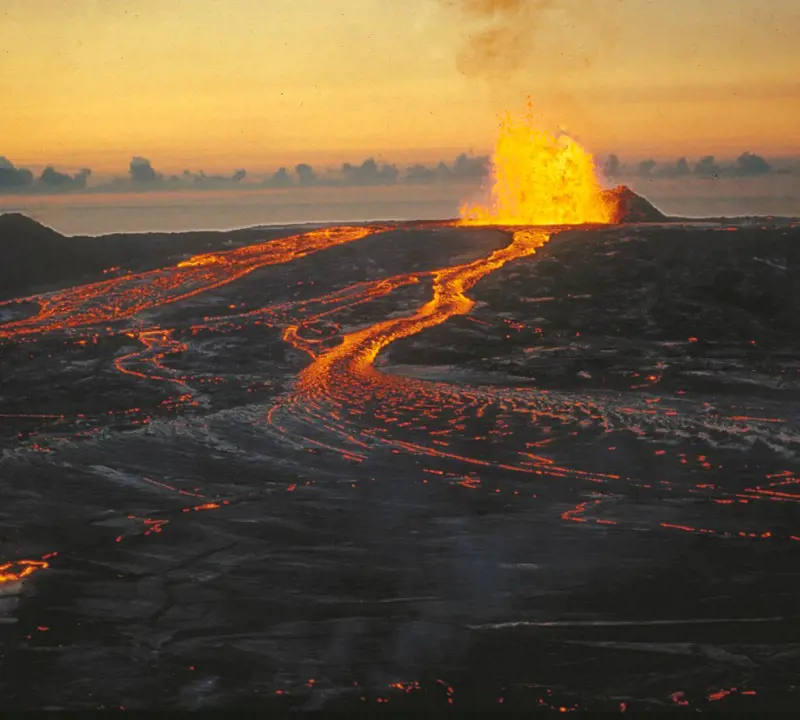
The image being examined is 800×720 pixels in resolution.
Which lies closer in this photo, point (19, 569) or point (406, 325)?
point (19, 569)

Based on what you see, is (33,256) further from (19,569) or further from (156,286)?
(19,569)

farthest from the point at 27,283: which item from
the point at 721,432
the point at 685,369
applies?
the point at 721,432

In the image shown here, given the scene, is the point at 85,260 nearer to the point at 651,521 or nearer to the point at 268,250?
the point at 268,250

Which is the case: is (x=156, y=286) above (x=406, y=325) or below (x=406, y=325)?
above

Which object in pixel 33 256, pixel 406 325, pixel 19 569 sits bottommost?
pixel 19 569

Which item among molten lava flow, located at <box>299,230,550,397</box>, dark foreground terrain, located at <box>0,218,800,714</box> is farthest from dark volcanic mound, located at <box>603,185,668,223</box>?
dark foreground terrain, located at <box>0,218,800,714</box>

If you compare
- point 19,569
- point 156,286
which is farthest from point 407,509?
point 156,286

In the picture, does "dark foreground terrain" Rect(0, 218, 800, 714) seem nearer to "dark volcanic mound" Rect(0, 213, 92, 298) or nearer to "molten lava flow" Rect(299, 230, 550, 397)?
"molten lava flow" Rect(299, 230, 550, 397)
